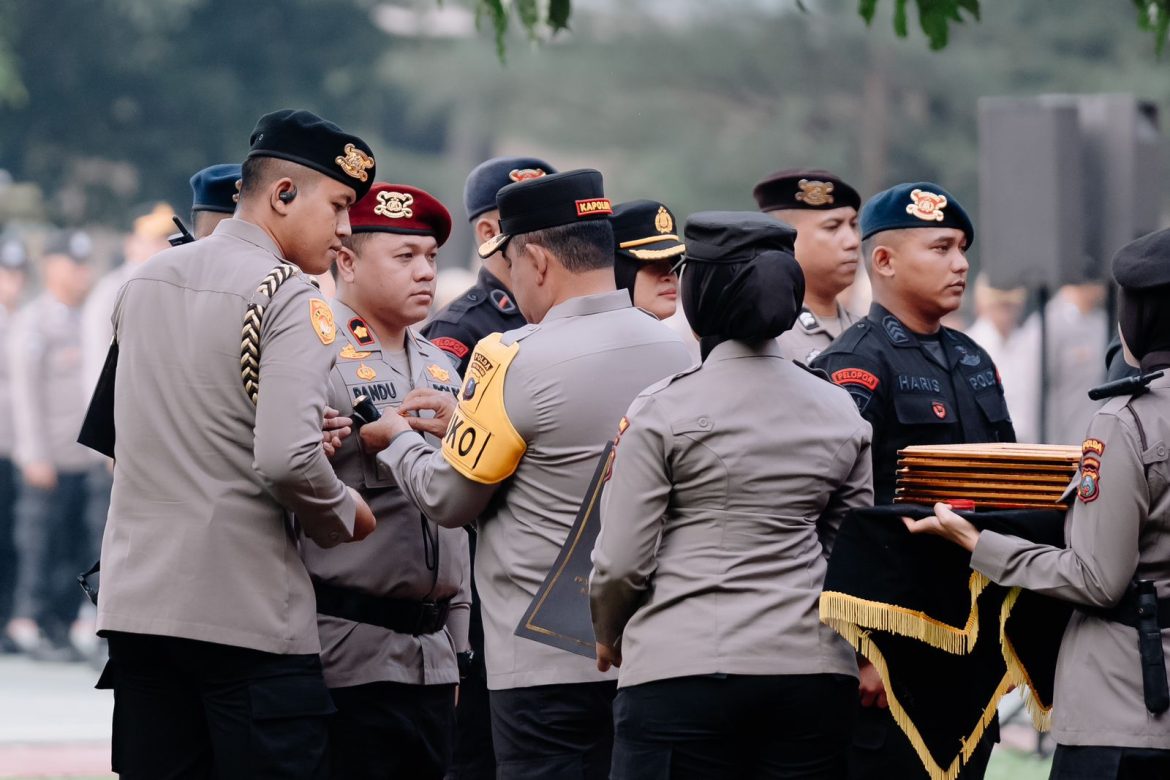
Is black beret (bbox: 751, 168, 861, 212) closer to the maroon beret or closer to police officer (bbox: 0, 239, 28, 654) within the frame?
the maroon beret

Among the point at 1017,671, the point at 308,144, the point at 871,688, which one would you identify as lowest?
the point at 871,688

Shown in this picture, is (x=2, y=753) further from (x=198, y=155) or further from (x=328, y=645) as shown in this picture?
(x=198, y=155)

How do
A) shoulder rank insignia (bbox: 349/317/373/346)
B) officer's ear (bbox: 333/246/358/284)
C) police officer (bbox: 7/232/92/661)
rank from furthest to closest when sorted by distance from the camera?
police officer (bbox: 7/232/92/661)
officer's ear (bbox: 333/246/358/284)
shoulder rank insignia (bbox: 349/317/373/346)

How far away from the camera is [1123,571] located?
4.59 meters

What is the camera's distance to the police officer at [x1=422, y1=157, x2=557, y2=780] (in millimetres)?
6664

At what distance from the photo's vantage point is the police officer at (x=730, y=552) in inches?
181

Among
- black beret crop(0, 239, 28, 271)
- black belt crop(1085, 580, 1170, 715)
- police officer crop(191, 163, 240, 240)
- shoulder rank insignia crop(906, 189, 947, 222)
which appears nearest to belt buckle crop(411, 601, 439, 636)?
police officer crop(191, 163, 240, 240)

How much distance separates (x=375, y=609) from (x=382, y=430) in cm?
52

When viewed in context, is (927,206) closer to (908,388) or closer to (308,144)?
(908,388)

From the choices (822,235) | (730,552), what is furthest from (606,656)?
(822,235)

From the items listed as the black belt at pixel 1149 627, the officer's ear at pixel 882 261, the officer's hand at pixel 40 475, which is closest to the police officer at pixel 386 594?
the officer's ear at pixel 882 261

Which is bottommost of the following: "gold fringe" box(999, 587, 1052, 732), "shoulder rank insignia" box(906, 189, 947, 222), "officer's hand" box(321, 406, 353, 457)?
"gold fringe" box(999, 587, 1052, 732)

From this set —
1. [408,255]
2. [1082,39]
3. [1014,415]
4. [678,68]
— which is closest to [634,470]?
[408,255]

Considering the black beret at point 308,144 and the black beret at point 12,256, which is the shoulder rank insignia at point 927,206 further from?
the black beret at point 12,256
